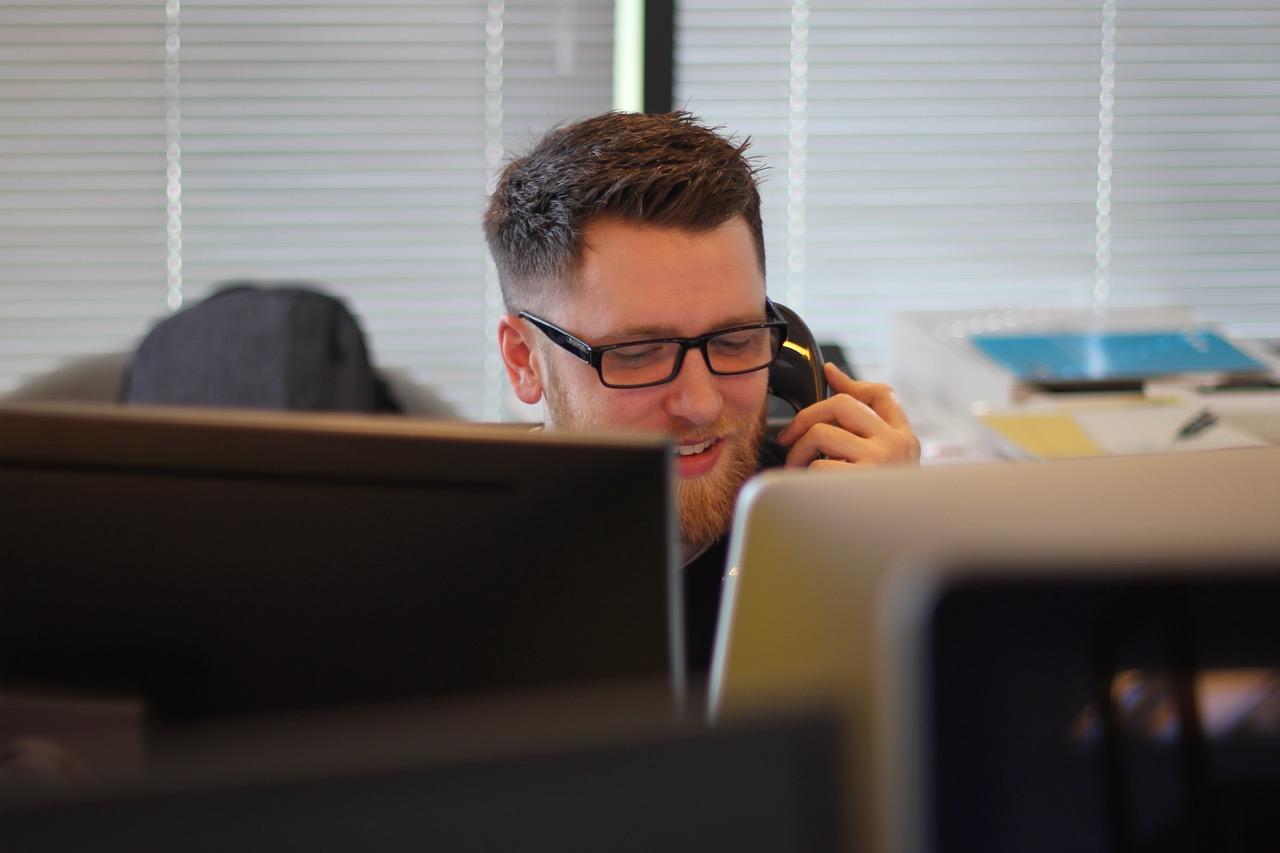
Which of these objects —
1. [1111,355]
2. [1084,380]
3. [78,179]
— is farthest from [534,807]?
[78,179]

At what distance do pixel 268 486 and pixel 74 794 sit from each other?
37 cm

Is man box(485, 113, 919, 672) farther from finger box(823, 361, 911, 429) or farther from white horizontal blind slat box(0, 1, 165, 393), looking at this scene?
white horizontal blind slat box(0, 1, 165, 393)

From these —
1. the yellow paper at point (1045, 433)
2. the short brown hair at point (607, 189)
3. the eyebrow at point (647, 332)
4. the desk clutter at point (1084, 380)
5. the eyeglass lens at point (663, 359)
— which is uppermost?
the short brown hair at point (607, 189)

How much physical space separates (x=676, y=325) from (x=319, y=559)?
0.78m

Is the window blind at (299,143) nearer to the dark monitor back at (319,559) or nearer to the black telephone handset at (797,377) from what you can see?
the black telephone handset at (797,377)

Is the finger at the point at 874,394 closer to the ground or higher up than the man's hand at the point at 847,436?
higher up

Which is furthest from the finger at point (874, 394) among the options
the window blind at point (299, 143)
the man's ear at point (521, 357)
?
the window blind at point (299, 143)

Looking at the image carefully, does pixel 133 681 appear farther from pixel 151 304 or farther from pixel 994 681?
pixel 151 304

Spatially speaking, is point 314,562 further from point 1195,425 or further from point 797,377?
point 1195,425

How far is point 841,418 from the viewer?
1.56 metres

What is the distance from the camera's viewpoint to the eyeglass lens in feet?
5.01

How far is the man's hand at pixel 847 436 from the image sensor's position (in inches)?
59.2

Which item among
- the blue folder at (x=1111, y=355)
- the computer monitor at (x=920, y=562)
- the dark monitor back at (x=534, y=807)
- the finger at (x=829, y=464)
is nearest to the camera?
the dark monitor back at (x=534, y=807)

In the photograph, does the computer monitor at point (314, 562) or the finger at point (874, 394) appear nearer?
the computer monitor at point (314, 562)
